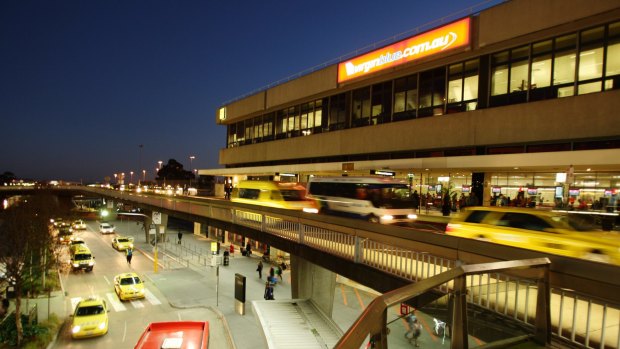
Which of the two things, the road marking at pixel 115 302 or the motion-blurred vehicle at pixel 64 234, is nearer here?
the road marking at pixel 115 302

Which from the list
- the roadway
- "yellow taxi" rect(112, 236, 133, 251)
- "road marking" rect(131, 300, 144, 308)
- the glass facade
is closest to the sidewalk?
the roadway

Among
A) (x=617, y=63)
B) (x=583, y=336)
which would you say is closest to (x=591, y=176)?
(x=617, y=63)

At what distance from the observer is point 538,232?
9.95 meters

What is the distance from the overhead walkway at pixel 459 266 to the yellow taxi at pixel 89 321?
24.1 feet

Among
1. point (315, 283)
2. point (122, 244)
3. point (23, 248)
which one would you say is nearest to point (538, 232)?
point (315, 283)

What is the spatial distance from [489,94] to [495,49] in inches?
104

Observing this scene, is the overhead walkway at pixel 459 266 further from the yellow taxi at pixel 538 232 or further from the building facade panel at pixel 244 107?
the building facade panel at pixel 244 107

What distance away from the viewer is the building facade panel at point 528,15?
19.5m

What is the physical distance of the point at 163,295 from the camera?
26.1m

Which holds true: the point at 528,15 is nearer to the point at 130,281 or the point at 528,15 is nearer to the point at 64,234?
the point at 130,281

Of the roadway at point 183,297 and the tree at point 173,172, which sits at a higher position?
the tree at point 173,172

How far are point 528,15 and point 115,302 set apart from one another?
29.2 meters

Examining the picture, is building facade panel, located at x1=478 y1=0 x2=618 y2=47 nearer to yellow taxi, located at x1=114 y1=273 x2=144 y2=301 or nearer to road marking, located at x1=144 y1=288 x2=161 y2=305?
road marking, located at x1=144 y1=288 x2=161 y2=305

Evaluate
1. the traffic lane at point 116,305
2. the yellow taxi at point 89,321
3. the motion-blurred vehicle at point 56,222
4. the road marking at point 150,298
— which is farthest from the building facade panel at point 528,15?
the motion-blurred vehicle at point 56,222
